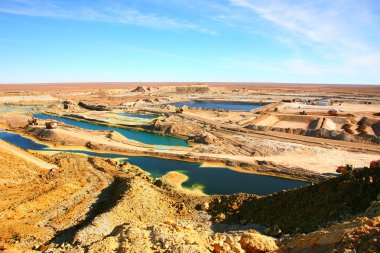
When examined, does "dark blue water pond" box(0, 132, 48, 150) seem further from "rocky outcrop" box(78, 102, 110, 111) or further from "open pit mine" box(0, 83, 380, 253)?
"rocky outcrop" box(78, 102, 110, 111)

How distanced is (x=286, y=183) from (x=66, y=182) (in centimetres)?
1921

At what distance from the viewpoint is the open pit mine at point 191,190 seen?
13238 mm

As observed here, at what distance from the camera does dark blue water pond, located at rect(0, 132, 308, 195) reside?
91.7 ft

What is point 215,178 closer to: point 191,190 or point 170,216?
point 191,190

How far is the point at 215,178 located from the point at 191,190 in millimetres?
4421

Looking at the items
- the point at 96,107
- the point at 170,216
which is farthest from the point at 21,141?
the point at 96,107

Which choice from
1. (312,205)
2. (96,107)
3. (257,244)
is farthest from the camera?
(96,107)

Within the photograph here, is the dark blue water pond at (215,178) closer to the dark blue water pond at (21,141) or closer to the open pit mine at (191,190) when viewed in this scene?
the open pit mine at (191,190)

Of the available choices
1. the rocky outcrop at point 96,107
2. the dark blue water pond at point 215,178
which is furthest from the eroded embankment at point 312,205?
the rocky outcrop at point 96,107

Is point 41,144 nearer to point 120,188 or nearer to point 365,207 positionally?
point 120,188

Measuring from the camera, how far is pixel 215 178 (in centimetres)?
3053

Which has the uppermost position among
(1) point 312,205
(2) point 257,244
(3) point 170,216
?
(2) point 257,244

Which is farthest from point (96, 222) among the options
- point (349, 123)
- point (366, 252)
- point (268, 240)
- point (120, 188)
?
point (349, 123)

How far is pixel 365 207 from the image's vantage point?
16344 mm
